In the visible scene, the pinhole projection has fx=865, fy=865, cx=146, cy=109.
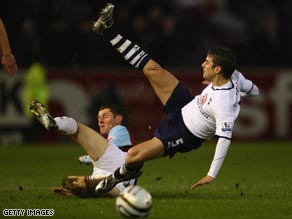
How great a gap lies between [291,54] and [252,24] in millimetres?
2066

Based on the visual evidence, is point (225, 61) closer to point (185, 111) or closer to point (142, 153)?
point (185, 111)

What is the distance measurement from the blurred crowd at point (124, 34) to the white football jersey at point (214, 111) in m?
9.13

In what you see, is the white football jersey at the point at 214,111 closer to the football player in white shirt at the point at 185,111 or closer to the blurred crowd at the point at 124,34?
the football player in white shirt at the point at 185,111

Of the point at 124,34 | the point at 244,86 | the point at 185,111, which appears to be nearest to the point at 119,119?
the point at 185,111

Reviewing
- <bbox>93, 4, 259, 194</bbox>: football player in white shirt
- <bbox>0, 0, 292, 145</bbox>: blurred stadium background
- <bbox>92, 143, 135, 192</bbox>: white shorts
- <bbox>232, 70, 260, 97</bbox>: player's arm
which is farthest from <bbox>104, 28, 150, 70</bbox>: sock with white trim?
<bbox>0, 0, 292, 145</bbox>: blurred stadium background

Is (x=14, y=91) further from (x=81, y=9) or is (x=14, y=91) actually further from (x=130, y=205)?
(x=130, y=205)

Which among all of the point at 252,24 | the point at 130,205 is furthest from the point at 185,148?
the point at 252,24

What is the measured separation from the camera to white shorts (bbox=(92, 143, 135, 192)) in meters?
9.65

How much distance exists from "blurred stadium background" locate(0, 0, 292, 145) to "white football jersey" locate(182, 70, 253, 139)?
912 cm

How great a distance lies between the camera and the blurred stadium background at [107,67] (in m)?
19.1

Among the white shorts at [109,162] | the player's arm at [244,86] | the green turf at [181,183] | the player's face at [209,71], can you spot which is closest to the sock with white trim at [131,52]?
the player's face at [209,71]

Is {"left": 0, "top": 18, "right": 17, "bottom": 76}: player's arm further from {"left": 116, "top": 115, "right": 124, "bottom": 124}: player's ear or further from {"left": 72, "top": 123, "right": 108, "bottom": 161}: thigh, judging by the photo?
{"left": 116, "top": 115, "right": 124, "bottom": 124}: player's ear

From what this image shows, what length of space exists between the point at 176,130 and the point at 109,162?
2.96 ft

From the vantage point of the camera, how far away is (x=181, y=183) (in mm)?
12023
